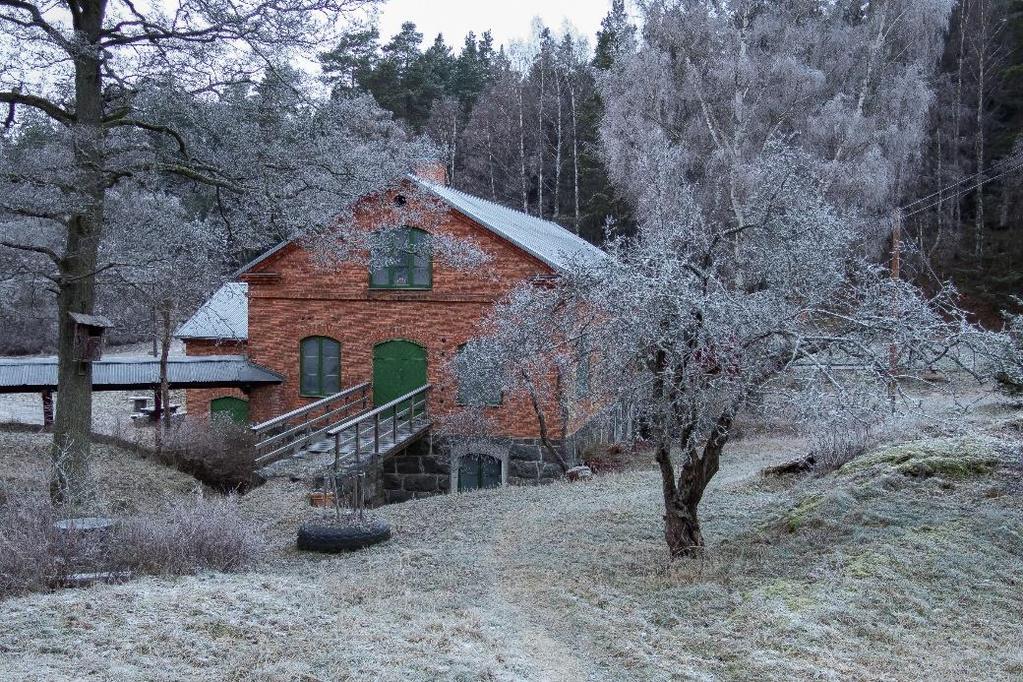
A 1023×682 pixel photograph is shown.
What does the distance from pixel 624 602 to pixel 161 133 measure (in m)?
9.49

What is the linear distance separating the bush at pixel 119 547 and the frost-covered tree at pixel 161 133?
86.4 inches

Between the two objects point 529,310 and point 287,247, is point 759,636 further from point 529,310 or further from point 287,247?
point 287,247

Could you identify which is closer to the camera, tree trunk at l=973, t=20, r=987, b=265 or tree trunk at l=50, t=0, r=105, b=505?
tree trunk at l=50, t=0, r=105, b=505

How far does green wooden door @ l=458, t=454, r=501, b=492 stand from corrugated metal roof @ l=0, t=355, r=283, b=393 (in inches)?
203

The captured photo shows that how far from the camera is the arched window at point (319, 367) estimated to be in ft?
70.1

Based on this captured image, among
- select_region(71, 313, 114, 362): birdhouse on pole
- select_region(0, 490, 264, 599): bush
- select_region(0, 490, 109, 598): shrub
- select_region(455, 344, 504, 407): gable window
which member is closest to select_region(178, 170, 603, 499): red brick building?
select_region(455, 344, 504, 407): gable window

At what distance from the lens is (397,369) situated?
20.9 m

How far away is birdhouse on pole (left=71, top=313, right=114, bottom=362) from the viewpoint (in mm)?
11328

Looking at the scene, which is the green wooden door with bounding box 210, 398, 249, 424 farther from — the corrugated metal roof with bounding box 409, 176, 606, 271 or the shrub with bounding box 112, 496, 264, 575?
the shrub with bounding box 112, 496, 264, 575

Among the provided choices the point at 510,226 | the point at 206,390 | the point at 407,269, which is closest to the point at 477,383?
the point at 407,269

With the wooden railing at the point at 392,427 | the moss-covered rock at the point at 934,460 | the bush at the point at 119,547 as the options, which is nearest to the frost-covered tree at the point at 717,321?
the moss-covered rock at the point at 934,460

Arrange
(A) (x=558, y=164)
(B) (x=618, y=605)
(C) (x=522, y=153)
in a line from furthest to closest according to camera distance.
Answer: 1. (A) (x=558, y=164)
2. (C) (x=522, y=153)
3. (B) (x=618, y=605)

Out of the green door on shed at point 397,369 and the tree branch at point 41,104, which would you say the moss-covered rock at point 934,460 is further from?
the tree branch at point 41,104

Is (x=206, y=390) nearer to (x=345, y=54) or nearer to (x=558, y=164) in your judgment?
(x=345, y=54)
